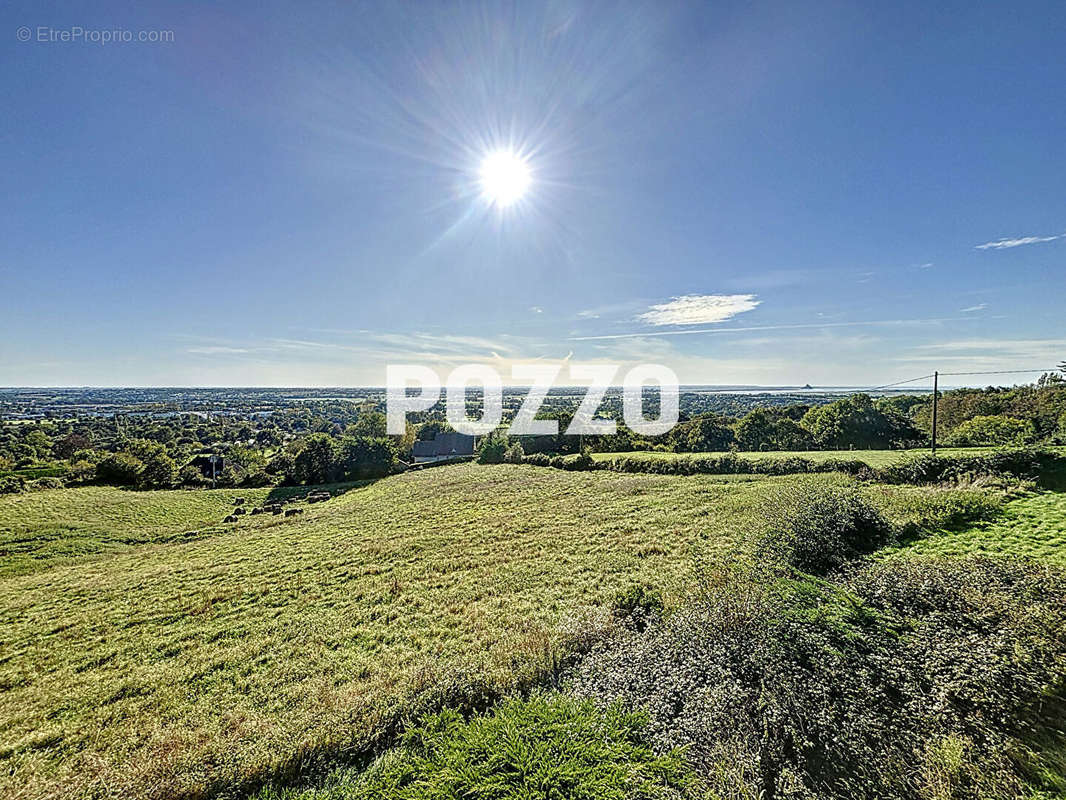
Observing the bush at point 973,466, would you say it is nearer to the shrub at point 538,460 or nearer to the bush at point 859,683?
the bush at point 859,683

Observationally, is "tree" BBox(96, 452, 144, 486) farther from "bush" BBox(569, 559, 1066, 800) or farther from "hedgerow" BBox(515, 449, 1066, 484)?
"bush" BBox(569, 559, 1066, 800)

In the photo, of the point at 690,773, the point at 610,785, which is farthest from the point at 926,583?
the point at 610,785

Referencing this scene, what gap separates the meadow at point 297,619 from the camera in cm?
526

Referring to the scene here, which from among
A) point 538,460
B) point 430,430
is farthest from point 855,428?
point 430,430

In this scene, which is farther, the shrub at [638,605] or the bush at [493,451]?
the bush at [493,451]

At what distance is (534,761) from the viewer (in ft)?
11.2

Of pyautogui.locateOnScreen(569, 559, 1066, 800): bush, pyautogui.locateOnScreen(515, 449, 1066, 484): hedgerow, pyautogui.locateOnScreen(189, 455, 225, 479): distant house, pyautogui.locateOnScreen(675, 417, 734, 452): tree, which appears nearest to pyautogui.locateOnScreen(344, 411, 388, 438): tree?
pyautogui.locateOnScreen(189, 455, 225, 479): distant house

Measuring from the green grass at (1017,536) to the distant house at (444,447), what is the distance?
158ft

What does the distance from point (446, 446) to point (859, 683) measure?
175 feet

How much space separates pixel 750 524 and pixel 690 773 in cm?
1021

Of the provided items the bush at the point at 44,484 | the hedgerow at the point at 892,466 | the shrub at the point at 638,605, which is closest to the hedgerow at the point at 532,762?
the shrub at the point at 638,605

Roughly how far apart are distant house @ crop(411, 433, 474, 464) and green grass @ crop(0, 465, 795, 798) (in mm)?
33470

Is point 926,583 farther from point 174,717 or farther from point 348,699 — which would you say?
point 174,717

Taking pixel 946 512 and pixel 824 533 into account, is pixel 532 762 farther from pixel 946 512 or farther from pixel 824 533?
pixel 946 512
